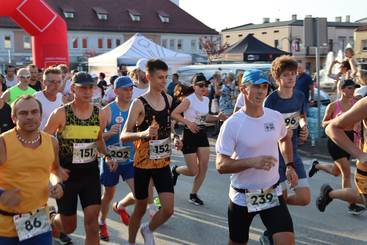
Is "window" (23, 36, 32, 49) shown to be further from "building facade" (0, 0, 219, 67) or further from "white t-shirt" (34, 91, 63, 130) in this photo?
"white t-shirt" (34, 91, 63, 130)

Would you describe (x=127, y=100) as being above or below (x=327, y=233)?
above

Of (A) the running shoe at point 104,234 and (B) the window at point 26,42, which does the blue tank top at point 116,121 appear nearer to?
(A) the running shoe at point 104,234

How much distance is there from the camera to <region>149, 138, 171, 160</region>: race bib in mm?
4945

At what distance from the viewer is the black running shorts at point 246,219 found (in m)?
3.79

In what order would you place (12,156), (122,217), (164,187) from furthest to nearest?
(122,217) → (164,187) → (12,156)

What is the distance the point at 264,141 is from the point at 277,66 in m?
1.68

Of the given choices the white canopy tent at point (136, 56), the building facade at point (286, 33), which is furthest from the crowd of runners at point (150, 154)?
the building facade at point (286, 33)

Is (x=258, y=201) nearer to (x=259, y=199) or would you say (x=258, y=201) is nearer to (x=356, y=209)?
(x=259, y=199)

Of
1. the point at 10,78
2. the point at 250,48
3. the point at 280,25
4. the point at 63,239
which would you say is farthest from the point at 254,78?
the point at 280,25

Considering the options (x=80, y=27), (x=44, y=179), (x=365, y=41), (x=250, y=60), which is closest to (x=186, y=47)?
(x=80, y=27)

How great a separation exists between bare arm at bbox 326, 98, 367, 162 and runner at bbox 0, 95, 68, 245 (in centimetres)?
196

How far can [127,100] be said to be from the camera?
5922mm

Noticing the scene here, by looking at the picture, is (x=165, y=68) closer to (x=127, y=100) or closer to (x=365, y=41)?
(x=127, y=100)

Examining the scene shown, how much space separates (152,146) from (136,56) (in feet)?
66.1
